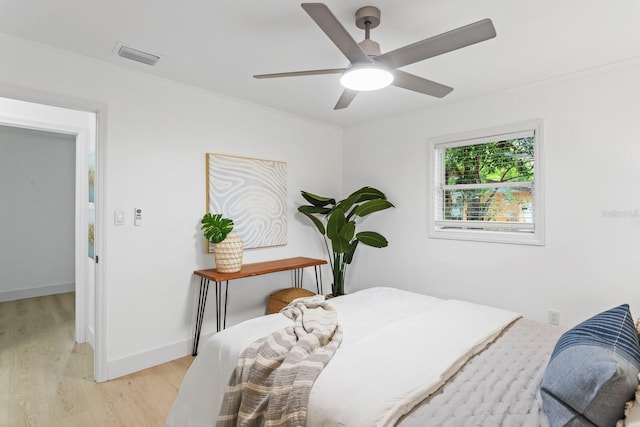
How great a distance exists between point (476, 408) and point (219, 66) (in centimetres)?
264

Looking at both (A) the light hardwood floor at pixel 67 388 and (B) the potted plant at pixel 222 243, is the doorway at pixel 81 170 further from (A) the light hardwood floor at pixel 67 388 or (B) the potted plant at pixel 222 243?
(B) the potted plant at pixel 222 243

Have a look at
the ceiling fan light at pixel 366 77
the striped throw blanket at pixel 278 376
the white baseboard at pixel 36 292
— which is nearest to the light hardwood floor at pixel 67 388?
the striped throw blanket at pixel 278 376

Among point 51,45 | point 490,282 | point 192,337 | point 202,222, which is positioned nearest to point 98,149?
point 51,45

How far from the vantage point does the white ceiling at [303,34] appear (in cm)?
185

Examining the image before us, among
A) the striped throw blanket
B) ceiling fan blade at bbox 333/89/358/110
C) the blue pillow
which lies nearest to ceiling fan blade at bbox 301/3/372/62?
ceiling fan blade at bbox 333/89/358/110

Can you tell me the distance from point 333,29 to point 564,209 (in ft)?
8.00

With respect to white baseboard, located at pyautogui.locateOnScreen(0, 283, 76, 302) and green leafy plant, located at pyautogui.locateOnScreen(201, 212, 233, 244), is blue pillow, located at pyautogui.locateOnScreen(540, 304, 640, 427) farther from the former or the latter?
white baseboard, located at pyautogui.locateOnScreen(0, 283, 76, 302)

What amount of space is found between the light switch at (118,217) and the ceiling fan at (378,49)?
181 cm

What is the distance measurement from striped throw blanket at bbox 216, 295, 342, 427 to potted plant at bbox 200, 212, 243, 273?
1.41 meters

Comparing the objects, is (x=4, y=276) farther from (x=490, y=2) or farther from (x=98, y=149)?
(x=490, y=2)

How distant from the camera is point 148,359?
2.80 metres

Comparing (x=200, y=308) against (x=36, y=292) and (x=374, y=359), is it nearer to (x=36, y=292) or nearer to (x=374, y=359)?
(x=374, y=359)

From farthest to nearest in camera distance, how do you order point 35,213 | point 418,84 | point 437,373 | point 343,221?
1. point 35,213
2. point 343,221
3. point 418,84
4. point 437,373

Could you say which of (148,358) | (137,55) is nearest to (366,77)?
(137,55)
